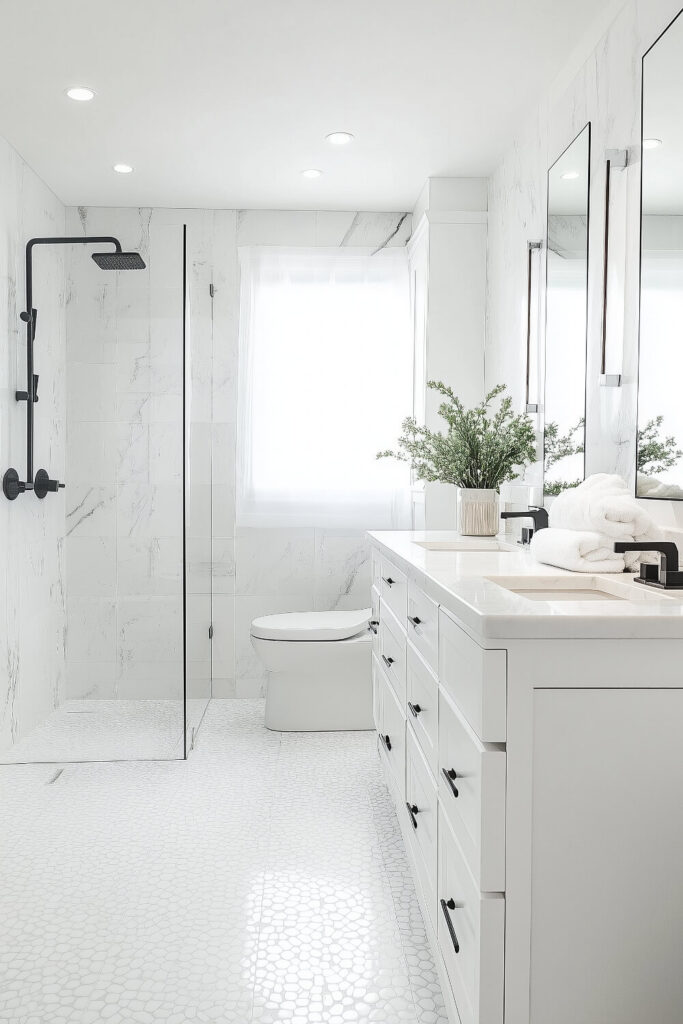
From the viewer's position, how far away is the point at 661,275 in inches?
71.4

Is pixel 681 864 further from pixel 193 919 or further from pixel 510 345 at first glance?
pixel 510 345

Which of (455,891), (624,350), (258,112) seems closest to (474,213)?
(258,112)

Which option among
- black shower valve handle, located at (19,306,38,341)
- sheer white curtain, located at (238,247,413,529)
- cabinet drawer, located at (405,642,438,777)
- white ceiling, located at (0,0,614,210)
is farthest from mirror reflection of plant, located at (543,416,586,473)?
black shower valve handle, located at (19,306,38,341)

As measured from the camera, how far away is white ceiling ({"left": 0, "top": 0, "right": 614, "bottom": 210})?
2.28 meters

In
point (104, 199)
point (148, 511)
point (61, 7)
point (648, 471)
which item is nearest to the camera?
point (648, 471)

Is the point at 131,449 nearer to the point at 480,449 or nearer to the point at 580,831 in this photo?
the point at 480,449

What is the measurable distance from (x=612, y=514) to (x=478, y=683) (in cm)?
72

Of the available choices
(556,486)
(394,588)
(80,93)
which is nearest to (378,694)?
(394,588)

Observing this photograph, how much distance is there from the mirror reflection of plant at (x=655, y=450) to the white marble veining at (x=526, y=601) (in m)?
0.30

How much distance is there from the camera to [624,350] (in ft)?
6.76

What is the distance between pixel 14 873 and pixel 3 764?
945mm

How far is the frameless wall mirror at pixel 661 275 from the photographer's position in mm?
1740

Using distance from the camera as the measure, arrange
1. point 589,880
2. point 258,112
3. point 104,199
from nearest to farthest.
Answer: point 589,880 → point 258,112 → point 104,199

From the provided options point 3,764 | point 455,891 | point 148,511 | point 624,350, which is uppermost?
point 624,350
